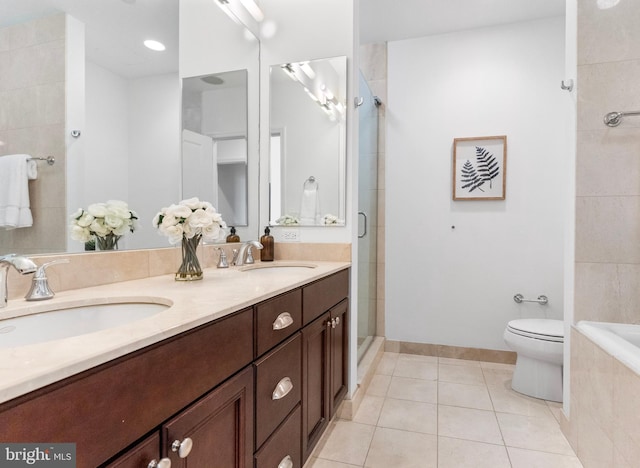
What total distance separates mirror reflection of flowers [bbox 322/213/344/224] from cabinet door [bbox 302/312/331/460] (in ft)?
1.94

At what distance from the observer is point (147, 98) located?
4.52 feet

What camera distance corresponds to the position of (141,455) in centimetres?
63

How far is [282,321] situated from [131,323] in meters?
0.53

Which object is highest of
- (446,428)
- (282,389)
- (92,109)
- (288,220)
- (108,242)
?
(92,109)

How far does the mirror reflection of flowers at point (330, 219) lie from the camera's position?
2.03 metres

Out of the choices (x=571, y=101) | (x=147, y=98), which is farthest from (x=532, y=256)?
(x=147, y=98)

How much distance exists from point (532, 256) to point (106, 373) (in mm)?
2788

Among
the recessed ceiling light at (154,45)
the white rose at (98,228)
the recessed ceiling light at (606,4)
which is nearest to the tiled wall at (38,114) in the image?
the white rose at (98,228)

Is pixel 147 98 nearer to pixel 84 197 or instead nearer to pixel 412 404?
pixel 84 197

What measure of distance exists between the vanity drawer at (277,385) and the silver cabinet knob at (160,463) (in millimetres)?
365

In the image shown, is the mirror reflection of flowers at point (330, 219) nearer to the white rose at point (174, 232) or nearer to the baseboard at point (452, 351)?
the white rose at point (174, 232)

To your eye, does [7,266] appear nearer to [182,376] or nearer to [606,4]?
[182,376]

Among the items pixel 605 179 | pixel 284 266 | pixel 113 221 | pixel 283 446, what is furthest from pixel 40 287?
pixel 605 179

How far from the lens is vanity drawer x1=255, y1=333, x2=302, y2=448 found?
105 cm
